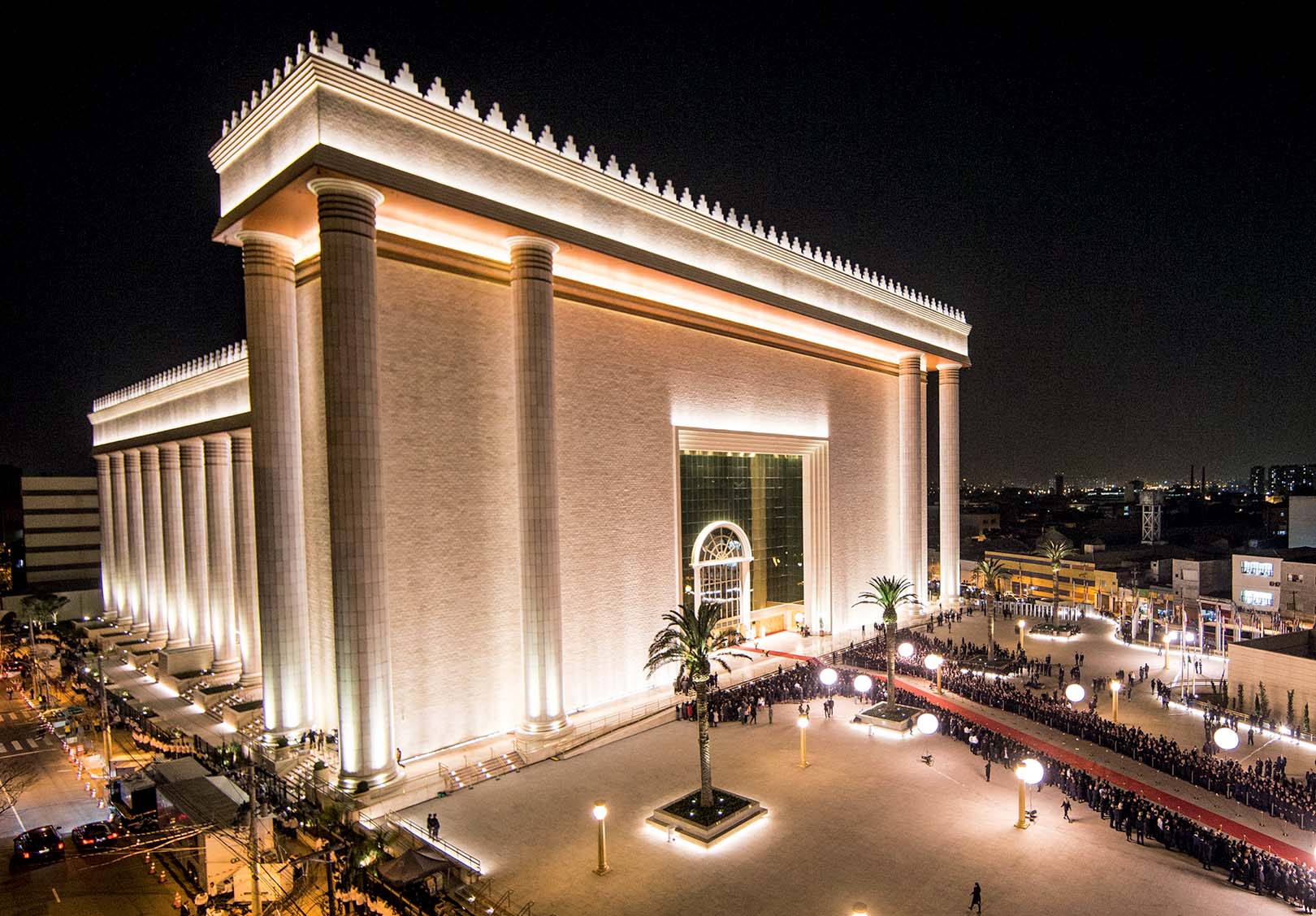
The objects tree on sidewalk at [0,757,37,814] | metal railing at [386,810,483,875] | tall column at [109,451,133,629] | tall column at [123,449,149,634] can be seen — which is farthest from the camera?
tall column at [109,451,133,629]

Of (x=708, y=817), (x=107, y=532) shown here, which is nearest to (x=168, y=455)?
(x=107, y=532)

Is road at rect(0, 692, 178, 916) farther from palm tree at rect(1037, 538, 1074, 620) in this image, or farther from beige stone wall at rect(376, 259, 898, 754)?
palm tree at rect(1037, 538, 1074, 620)

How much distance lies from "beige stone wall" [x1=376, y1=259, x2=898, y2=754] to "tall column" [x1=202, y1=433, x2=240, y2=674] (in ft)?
58.9

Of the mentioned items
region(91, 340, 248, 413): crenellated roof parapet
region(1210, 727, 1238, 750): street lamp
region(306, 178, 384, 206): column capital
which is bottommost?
region(1210, 727, 1238, 750): street lamp

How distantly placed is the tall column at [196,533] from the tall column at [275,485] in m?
19.5

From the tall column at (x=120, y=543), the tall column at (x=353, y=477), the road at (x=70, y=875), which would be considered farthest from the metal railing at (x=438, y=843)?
the tall column at (x=120, y=543)

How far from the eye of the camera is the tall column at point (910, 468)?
48188mm

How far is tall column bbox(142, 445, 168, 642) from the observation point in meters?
45.0

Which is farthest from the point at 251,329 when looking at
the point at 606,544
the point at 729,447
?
the point at 729,447

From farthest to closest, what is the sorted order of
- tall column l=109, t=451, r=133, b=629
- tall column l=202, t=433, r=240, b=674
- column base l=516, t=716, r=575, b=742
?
tall column l=109, t=451, r=133, b=629 < tall column l=202, t=433, r=240, b=674 < column base l=516, t=716, r=575, b=742

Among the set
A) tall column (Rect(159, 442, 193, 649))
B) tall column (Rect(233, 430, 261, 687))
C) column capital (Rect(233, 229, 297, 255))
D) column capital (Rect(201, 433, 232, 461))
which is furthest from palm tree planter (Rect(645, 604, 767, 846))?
tall column (Rect(159, 442, 193, 649))

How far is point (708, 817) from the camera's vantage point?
19.5 meters

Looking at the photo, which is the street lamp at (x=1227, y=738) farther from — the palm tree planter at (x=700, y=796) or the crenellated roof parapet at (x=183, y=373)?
the crenellated roof parapet at (x=183, y=373)

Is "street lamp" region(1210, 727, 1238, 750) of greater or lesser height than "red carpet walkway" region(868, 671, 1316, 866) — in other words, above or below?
above
